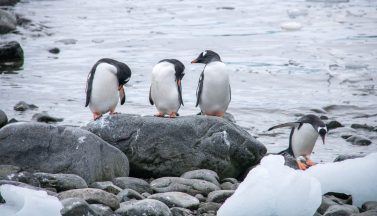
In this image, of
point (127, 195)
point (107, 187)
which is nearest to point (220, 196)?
point (127, 195)

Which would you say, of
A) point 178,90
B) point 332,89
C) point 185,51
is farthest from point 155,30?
point 178,90

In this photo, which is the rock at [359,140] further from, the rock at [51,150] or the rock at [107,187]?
the rock at [107,187]

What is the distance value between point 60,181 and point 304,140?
11.5 ft

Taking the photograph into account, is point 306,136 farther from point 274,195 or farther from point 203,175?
point 274,195

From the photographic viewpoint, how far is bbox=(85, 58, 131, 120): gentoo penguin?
972 centimetres

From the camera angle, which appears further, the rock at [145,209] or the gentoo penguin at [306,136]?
the gentoo penguin at [306,136]

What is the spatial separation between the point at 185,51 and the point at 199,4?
22.5ft

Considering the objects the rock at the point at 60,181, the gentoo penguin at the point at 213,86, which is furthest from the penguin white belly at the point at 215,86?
the rock at the point at 60,181

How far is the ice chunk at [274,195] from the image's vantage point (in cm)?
643

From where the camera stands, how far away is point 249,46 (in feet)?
57.5

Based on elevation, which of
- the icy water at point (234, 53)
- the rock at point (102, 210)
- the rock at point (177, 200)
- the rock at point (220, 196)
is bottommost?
the icy water at point (234, 53)

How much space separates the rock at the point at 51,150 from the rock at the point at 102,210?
3.53ft

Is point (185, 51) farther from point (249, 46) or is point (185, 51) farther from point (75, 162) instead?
point (75, 162)

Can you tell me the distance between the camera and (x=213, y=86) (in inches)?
404
